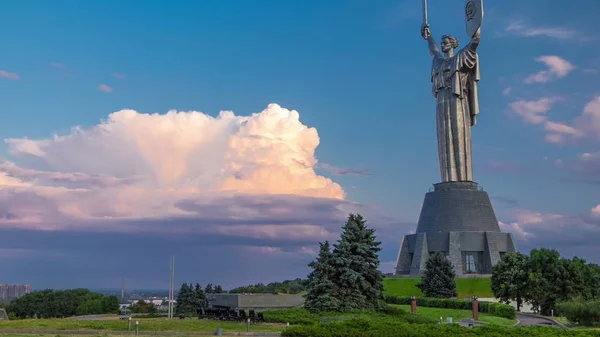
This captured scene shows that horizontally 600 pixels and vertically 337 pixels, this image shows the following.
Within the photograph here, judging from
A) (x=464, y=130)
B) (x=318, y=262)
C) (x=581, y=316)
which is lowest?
(x=581, y=316)

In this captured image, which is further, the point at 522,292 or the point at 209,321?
the point at 522,292

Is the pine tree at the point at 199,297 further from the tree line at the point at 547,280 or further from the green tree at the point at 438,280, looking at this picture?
the tree line at the point at 547,280

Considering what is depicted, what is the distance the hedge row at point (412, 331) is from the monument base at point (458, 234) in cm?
3624

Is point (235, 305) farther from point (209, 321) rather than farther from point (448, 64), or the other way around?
point (448, 64)

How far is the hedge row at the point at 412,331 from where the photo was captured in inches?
766

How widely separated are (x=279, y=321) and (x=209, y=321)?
2799 millimetres

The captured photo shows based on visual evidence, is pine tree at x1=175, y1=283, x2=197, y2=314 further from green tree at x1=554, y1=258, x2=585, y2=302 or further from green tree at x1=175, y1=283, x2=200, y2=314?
green tree at x1=554, y1=258, x2=585, y2=302

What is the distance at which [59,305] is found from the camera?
199ft

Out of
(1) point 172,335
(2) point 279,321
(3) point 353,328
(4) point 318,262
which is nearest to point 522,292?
(4) point 318,262

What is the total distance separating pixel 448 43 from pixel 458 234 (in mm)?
18441

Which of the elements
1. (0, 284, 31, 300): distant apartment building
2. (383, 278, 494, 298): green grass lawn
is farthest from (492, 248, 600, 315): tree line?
(0, 284, 31, 300): distant apartment building

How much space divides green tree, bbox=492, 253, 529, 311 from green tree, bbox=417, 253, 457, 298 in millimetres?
5378

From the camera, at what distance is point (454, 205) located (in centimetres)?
5972

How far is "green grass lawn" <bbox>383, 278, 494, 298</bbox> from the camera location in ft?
169
